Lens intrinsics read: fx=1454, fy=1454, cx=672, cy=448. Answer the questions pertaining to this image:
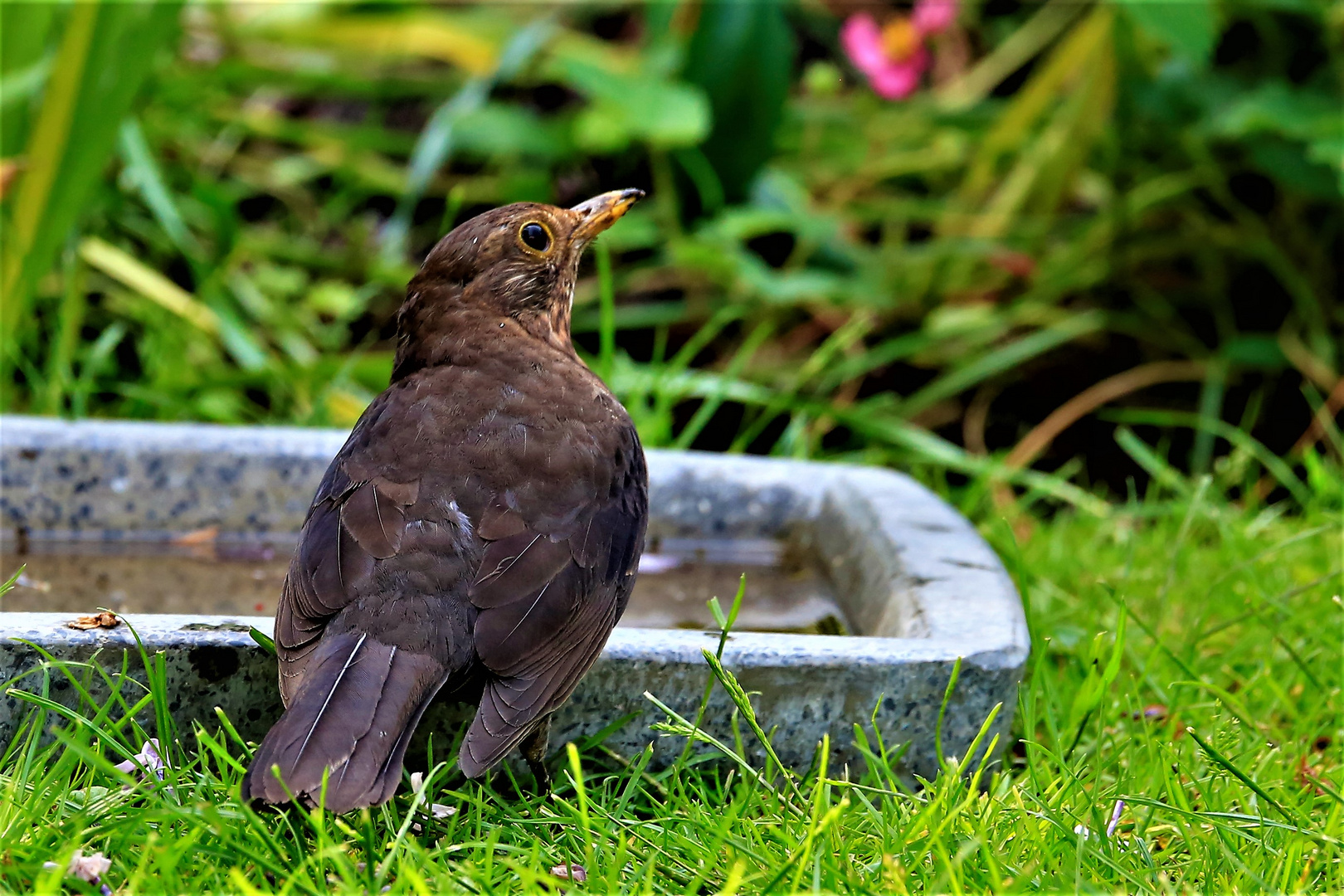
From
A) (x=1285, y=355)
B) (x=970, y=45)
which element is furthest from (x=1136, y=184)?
(x=970, y=45)

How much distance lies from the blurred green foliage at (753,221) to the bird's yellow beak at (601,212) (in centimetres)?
91

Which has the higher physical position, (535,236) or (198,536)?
(535,236)

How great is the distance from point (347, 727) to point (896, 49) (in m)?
3.70

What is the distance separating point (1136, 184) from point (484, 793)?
11.9ft

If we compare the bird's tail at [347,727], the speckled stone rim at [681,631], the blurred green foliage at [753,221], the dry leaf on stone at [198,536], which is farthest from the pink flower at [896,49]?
the bird's tail at [347,727]

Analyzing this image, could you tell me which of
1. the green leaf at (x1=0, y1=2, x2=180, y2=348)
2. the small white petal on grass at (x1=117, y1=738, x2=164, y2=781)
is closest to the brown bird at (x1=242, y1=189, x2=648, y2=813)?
the small white petal on grass at (x1=117, y1=738, x2=164, y2=781)

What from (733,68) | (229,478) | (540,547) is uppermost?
(733,68)

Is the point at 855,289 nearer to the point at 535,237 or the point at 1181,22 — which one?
the point at 1181,22

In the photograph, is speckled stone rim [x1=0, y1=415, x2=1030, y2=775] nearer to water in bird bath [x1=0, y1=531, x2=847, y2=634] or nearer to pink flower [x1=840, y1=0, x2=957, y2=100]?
water in bird bath [x1=0, y1=531, x2=847, y2=634]

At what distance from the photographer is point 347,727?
1.96 m

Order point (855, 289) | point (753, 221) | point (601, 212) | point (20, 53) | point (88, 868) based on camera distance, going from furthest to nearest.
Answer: point (855, 289), point (753, 221), point (20, 53), point (601, 212), point (88, 868)

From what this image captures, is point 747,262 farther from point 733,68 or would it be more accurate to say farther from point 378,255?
point 378,255

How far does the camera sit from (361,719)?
6.48 ft

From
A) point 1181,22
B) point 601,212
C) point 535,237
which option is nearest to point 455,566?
point 535,237
